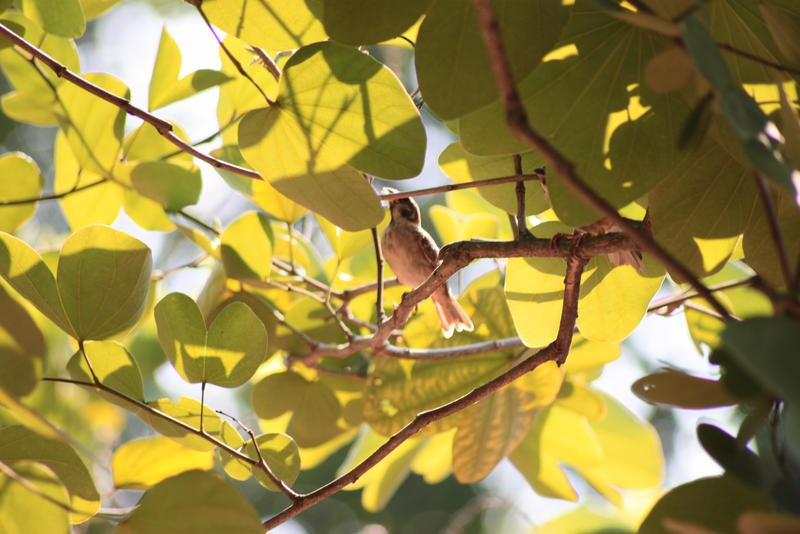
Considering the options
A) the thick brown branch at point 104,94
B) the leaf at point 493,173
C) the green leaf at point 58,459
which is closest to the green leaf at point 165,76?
the thick brown branch at point 104,94

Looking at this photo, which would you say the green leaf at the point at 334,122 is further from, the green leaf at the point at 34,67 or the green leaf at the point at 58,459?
the green leaf at the point at 34,67

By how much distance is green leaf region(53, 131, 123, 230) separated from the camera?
0.98 m

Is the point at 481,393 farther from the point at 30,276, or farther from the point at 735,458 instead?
the point at 30,276

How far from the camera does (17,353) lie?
1.24 feet

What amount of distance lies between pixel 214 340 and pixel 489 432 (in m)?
0.40

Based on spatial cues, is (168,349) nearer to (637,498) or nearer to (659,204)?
(659,204)

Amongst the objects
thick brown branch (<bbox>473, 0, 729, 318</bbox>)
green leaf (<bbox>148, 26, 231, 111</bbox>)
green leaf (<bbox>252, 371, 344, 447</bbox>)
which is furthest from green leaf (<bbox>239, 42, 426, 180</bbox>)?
green leaf (<bbox>252, 371, 344, 447</bbox>)

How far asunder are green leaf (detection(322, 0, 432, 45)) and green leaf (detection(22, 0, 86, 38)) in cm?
38

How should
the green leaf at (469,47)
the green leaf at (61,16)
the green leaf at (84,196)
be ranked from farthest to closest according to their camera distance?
the green leaf at (84,196)
the green leaf at (61,16)
the green leaf at (469,47)

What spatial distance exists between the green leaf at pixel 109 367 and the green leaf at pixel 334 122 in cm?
23

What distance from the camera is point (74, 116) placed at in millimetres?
884

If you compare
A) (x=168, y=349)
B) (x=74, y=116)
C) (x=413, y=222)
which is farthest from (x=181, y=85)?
(x=413, y=222)

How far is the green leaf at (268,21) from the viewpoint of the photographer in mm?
623

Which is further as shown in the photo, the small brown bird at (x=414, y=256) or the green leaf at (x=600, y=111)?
the small brown bird at (x=414, y=256)
